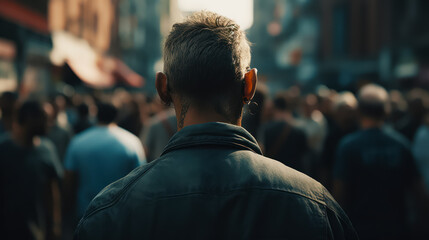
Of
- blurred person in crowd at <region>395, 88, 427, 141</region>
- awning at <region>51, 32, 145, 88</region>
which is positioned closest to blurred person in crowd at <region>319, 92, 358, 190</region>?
blurred person in crowd at <region>395, 88, 427, 141</region>

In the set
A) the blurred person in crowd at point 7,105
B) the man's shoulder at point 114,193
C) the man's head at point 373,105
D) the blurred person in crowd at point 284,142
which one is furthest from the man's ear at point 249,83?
the blurred person in crowd at point 7,105

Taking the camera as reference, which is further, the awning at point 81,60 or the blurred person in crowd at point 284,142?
the awning at point 81,60

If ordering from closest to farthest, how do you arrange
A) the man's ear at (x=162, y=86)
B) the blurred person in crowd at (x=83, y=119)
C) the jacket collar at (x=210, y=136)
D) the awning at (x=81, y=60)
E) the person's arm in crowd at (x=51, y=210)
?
the jacket collar at (x=210, y=136), the man's ear at (x=162, y=86), the person's arm in crowd at (x=51, y=210), the blurred person in crowd at (x=83, y=119), the awning at (x=81, y=60)

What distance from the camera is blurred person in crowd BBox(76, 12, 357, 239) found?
1.39 m

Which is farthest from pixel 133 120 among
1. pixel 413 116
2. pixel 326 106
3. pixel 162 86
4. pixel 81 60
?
pixel 81 60

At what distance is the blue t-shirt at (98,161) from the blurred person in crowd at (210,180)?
9.99 ft

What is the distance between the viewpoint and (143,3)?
52.2m

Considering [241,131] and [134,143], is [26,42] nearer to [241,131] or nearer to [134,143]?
[134,143]

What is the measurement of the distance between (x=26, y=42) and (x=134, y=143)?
12.5 meters

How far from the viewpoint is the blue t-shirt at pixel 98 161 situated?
4.52 meters

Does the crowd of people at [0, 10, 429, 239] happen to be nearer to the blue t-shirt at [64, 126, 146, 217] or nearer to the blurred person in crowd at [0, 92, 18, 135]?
the blue t-shirt at [64, 126, 146, 217]

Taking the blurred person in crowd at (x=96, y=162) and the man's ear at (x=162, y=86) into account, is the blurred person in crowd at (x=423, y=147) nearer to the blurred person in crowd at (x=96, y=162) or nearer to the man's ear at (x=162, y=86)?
the blurred person in crowd at (x=96, y=162)

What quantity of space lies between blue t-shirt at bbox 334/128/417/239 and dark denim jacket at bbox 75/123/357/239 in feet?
8.76

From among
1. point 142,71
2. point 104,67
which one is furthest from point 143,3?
point 104,67
